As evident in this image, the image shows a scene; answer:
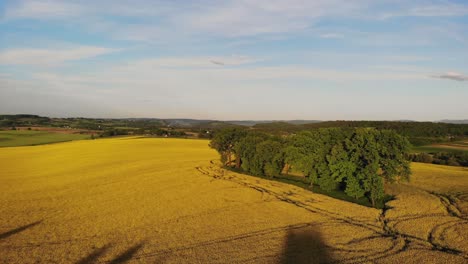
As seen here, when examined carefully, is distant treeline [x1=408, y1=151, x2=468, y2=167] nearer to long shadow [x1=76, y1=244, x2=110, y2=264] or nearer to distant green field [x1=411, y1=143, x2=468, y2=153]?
distant green field [x1=411, y1=143, x2=468, y2=153]

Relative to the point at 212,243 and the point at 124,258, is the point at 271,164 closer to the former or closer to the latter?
the point at 212,243

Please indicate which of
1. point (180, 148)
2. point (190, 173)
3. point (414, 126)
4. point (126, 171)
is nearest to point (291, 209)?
point (190, 173)

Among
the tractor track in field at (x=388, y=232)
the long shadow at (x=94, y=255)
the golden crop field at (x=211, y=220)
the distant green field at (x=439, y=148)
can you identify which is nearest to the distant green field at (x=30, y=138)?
the golden crop field at (x=211, y=220)

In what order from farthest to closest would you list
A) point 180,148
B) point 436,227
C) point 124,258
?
point 180,148 → point 436,227 → point 124,258

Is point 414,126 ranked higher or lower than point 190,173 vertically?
higher

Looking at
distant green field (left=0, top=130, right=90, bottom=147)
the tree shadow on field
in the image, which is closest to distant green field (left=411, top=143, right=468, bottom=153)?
the tree shadow on field

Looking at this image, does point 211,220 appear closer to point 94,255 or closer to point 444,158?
point 94,255
